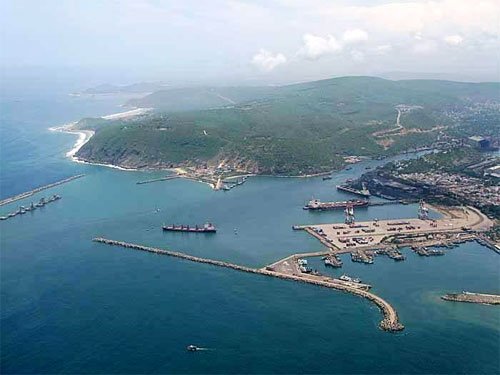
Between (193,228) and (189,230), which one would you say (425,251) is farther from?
(189,230)

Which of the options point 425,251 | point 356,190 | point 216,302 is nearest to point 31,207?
point 216,302

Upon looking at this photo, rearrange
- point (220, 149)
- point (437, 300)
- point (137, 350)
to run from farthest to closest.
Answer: point (220, 149)
point (437, 300)
point (137, 350)

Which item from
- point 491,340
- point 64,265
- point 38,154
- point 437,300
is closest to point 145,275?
point 64,265

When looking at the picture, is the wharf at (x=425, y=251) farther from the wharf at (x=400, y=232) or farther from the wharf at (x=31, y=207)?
the wharf at (x=31, y=207)

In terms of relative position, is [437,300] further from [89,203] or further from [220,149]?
[220,149]

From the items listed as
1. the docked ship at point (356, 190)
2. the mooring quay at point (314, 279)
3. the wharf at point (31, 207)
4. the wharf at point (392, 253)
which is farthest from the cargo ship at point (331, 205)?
the wharf at point (31, 207)

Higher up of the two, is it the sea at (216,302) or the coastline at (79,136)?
the coastline at (79,136)
